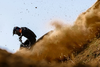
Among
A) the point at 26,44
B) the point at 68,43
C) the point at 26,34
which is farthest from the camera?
the point at 68,43

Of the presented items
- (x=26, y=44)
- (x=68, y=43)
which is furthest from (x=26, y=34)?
(x=68, y=43)

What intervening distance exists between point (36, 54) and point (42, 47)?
1140 millimetres

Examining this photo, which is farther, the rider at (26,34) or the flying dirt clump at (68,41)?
the flying dirt clump at (68,41)

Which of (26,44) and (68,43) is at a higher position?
(68,43)

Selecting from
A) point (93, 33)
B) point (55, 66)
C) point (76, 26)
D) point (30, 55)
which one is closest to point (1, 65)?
point (55, 66)

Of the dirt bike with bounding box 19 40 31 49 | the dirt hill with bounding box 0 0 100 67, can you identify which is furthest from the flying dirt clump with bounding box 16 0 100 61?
the dirt bike with bounding box 19 40 31 49

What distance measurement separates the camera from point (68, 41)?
1280 cm

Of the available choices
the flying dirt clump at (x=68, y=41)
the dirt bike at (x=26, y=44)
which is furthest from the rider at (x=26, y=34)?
the flying dirt clump at (x=68, y=41)

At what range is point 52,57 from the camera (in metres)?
12.4

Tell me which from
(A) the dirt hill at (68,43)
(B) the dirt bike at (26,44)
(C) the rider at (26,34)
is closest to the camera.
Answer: (C) the rider at (26,34)

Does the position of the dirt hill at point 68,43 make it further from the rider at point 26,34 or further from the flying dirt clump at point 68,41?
the rider at point 26,34

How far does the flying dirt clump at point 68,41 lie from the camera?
12.3 metres

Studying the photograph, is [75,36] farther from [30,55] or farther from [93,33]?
[30,55]

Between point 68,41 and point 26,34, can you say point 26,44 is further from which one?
point 68,41
